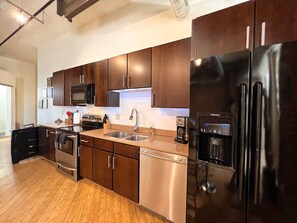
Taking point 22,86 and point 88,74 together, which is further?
point 22,86

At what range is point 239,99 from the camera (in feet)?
4.03

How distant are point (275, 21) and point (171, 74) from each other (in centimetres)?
110

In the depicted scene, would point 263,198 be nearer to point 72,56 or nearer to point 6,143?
point 72,56

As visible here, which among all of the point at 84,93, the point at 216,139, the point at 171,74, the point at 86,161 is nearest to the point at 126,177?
the point at 86,161

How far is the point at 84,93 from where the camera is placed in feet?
10.3

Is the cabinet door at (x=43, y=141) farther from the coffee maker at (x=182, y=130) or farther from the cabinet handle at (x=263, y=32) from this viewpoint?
the cabinet handle at (x=263, y=32)

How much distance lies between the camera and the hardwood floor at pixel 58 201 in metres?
1.97

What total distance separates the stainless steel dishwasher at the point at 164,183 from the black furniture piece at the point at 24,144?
10.9 ft

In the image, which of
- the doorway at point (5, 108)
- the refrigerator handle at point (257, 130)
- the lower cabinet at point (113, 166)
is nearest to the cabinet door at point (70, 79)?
the lower cabinet at point (113, 166)

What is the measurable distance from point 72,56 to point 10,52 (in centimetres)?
322

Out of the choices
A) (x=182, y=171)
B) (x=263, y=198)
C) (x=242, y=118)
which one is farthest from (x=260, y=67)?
(x=182, y=171)

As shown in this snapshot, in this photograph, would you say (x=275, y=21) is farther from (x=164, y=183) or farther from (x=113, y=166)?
(x=113, y=166)

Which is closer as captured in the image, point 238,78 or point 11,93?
point 238,78

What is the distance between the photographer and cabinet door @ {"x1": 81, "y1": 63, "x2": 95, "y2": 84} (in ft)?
10.0
